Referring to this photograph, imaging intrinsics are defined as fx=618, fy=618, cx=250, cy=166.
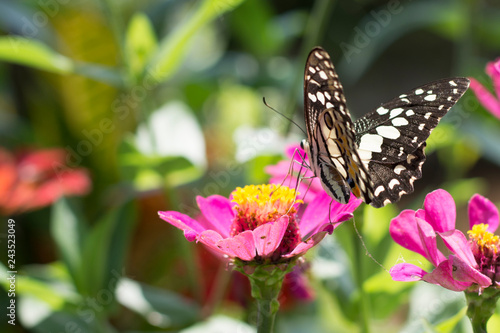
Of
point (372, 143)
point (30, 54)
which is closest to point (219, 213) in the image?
point (372, 143)

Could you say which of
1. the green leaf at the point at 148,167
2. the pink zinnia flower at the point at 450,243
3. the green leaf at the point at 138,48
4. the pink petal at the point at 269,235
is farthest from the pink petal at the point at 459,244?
the green leaf at the point at 138,48

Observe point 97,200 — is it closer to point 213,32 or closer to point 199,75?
point 199,75

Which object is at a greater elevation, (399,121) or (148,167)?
(148,167)

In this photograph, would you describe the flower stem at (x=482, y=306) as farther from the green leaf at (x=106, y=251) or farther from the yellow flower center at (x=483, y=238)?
the green leaf at (x=106, y=251)

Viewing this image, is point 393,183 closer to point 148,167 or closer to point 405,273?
point 405,273

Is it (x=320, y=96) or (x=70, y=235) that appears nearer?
(x=320, y=96)

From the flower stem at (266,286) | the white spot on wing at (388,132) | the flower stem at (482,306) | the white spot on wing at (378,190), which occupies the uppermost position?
the white spot on wing at (388,132)

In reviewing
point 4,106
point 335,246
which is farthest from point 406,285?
point 4,106
